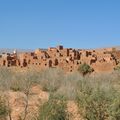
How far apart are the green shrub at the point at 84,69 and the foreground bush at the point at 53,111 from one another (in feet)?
92.1

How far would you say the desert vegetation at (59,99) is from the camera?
22.6m

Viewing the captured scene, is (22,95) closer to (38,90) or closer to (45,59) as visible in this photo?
(38,90)

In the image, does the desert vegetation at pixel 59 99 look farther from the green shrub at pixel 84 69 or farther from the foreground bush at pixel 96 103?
the green shrub at pixel 84 69

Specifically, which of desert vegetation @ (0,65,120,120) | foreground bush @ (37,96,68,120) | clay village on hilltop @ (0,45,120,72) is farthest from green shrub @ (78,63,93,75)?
foreground bush @ (37,96,68,120)

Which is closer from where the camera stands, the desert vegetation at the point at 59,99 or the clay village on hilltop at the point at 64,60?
the desert vegetation at the point at 59,99

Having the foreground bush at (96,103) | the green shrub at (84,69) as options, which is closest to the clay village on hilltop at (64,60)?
the green shrub at (84,69)

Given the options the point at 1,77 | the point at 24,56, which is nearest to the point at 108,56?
the point at 24,56

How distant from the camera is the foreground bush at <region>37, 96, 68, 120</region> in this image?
72.6 ft

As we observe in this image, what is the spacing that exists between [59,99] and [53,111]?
61.8 inches

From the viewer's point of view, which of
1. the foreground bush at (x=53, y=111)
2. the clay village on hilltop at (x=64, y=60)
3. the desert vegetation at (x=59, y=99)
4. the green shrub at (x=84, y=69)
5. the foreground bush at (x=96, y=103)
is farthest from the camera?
the clay village on hilltop at (x=64, y=60)

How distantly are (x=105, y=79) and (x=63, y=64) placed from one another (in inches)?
556

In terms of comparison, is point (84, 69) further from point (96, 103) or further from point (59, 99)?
point (59, 99)

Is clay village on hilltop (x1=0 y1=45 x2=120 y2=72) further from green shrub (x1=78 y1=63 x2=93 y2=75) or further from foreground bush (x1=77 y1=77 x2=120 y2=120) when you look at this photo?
foreground bush (x1=77 y1=77 x2=120 y2=120)

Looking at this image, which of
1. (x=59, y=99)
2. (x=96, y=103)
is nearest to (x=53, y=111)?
(x=59, y=99)
